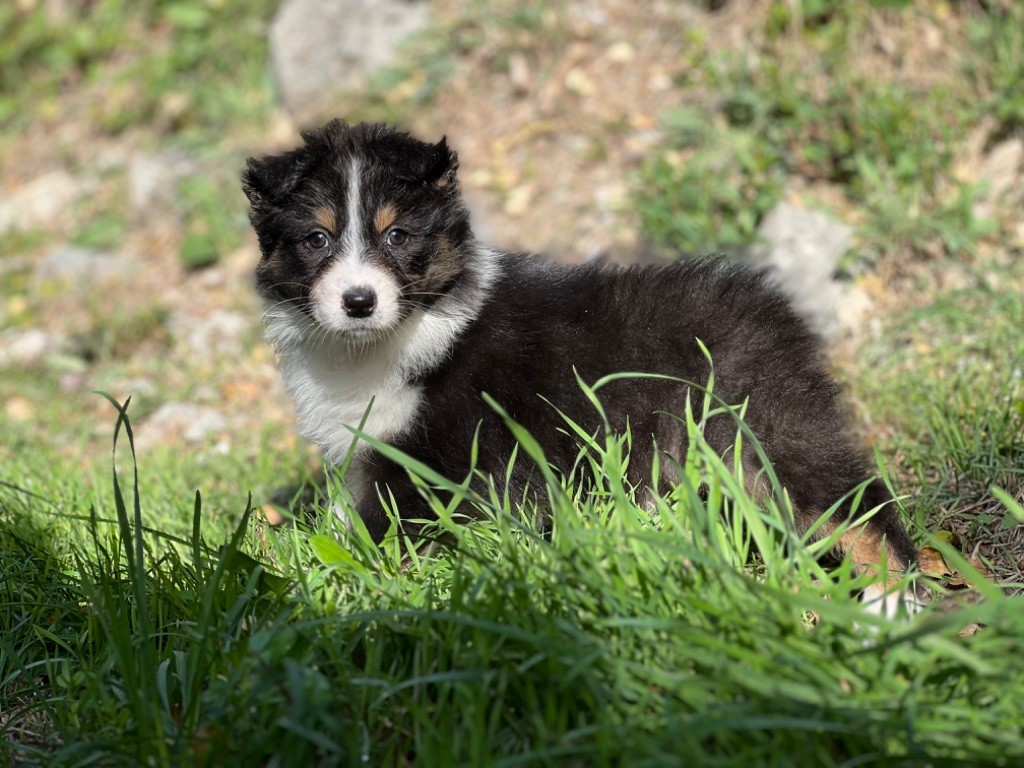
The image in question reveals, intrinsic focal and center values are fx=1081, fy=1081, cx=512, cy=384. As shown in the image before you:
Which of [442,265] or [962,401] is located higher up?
[442,265]

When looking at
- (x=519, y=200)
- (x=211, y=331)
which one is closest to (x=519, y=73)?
(x=519, y=200)

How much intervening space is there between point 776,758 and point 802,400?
1.69 m

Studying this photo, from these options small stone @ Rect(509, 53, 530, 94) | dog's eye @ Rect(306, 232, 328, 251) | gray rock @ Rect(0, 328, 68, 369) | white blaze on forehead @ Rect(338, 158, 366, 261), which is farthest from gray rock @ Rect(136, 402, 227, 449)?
small stone @ Rect(509, 53, 530, 94)

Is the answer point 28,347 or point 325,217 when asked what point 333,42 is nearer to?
point 28,347

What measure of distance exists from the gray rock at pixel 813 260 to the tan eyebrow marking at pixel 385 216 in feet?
9.37

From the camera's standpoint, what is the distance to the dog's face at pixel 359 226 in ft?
12.1

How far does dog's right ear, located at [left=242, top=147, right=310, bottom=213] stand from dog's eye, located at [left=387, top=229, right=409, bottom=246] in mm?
378

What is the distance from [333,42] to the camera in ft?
30.2

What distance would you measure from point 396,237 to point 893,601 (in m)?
2.04

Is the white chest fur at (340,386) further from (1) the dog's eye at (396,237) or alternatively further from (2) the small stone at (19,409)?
(2) the small stone at (19,409)

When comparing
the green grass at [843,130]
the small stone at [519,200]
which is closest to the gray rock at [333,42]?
the small stone at [519,200]

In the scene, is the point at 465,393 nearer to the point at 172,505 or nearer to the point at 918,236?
the point at 172,505

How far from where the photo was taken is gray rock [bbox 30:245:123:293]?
854 cm

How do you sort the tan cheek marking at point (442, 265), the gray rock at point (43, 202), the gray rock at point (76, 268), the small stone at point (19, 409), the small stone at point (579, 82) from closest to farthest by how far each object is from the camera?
the tan cheek marking at point (442, 265) → the small stone at point (19, 409) → the small stone at point (579, 82) → the gray rock at point (76, 268) → the gray rock at point (43, 202)
